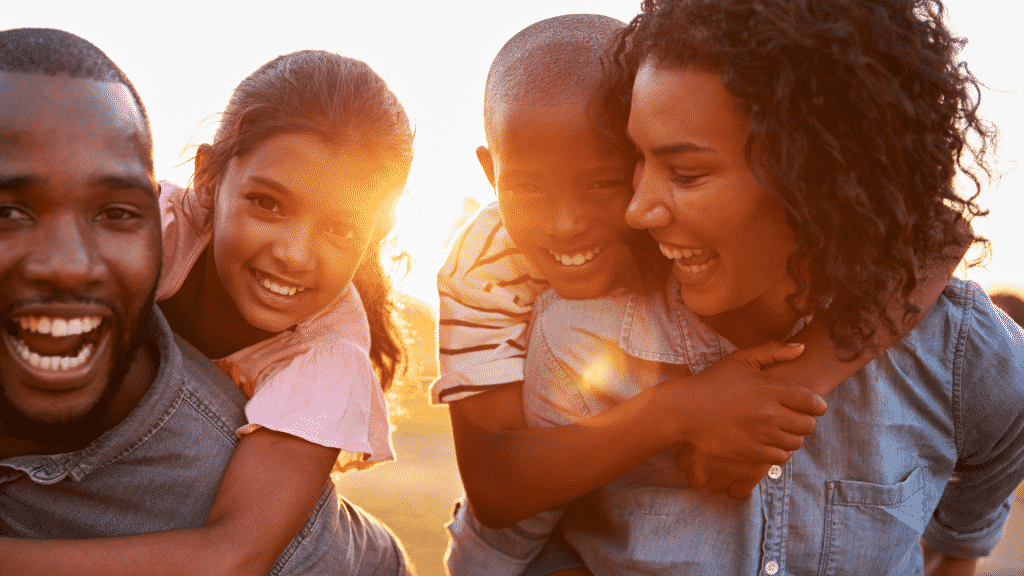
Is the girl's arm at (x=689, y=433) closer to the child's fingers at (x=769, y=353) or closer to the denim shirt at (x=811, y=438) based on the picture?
the child's fingers at (x=769, y=353)

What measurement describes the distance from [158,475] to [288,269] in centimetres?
55

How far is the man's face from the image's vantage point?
1460mm

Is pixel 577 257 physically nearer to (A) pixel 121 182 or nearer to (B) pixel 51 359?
(A) pixel 121 182

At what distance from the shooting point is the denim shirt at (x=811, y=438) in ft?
6.40

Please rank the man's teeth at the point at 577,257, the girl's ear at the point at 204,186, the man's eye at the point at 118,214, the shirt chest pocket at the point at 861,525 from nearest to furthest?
the man's eye at the point at 118,214
the shirt chest pocket at the point at 861,525
the man's teeth at the point at 577,257
the girl's ear at the point at 204,186

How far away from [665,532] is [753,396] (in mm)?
423

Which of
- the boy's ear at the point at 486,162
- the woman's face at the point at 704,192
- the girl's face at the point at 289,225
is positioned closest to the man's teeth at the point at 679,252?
the woman's face at the point at 704,192

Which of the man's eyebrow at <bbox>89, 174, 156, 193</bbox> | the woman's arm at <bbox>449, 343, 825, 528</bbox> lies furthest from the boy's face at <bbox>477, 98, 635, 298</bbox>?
the man's eyebrow at <bbox>89, 174, 156, 193</bbox>

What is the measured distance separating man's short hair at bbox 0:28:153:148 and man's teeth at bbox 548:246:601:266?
3.15 ft

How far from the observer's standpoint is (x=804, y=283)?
1771mm

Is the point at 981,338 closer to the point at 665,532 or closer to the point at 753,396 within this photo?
the point at 753,396

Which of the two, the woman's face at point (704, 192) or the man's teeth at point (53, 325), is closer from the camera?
the man's teeth at point (53, 325)

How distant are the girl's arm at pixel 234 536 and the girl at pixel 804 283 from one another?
2.00ft

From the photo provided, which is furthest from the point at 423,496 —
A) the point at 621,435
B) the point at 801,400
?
the point at 801,400
